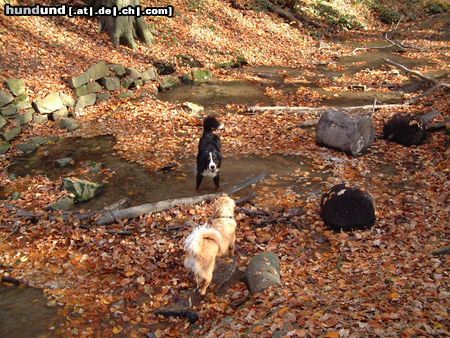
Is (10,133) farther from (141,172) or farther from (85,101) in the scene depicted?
(141,172)

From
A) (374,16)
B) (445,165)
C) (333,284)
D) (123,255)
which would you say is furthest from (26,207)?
(374,16)

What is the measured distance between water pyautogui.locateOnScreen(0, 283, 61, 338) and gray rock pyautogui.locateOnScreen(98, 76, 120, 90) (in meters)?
10.8

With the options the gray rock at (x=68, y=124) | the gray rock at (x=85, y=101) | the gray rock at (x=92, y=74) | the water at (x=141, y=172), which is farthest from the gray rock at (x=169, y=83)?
the water at (x=141, y=172)

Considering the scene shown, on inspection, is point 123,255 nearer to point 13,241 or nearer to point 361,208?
point 13,241

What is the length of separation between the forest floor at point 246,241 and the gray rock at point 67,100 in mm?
516

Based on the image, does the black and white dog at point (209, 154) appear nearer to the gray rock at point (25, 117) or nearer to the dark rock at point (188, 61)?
the gray rock at point (25, 117)

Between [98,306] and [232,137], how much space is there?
7.69 metres

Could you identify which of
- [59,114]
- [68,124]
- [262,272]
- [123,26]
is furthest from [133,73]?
[262,272]

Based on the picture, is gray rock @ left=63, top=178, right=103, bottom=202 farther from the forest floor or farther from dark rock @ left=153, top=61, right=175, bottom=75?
dark rock @ left=153, top=61, right=175, bottom=75

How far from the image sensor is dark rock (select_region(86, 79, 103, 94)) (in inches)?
612

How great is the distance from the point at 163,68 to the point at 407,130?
11.4 metres

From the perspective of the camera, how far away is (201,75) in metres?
19.2

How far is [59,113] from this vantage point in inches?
555

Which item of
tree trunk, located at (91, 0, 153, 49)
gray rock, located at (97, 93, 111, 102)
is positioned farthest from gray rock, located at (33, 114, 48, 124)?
tree trunk, located at (91, 0, 153, 49)
